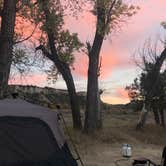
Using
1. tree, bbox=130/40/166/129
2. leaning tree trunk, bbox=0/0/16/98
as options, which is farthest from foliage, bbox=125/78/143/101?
leaning tree trunk, bbox=0/0/16/98

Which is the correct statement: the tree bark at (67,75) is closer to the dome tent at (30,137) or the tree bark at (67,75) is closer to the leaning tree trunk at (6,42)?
the leaning tree trunk at (6,42)

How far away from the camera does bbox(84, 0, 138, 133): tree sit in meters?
26.8

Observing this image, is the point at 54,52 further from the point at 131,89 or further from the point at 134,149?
the point at 131,89

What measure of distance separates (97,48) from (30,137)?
15366mm

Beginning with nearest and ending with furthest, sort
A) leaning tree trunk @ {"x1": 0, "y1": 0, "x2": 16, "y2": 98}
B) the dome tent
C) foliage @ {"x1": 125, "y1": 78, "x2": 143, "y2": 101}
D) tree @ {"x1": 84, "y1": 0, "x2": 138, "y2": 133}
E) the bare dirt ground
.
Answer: the dome tent
leaning tree trunk @ {"x1": 0, "y1": 0, "x2": 16, "y2": 98}
the bare dirt ground
tree @ {"x1": 84, "y1": 0, "x2": 138, "y2": 133}
foliage @ {"x1": 125, "y1": 78, "x2": 143, "y2": 101}

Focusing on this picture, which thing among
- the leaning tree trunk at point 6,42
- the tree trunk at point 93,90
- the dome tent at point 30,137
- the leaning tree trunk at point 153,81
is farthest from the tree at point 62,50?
the dome tent at point 30,137

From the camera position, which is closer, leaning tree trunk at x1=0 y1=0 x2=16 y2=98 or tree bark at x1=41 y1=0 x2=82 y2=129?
leaning tree trunk at x1=0 y1=0 x2=16 y2=98

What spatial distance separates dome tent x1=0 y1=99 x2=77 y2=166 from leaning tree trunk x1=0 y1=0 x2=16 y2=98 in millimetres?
5566

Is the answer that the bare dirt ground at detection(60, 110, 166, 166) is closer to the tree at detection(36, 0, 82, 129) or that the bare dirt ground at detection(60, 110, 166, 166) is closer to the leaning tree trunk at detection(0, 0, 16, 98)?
the tree at detection(36, 0, 82, 129)

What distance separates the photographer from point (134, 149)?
2408 cm

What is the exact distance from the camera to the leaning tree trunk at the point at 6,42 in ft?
60.5

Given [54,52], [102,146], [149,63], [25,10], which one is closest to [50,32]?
[54,52]

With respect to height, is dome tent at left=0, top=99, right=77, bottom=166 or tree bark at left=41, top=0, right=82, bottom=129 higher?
tree bark at left=41, top=0, right=82, bottom=129

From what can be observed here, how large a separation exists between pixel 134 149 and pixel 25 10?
7106mm
